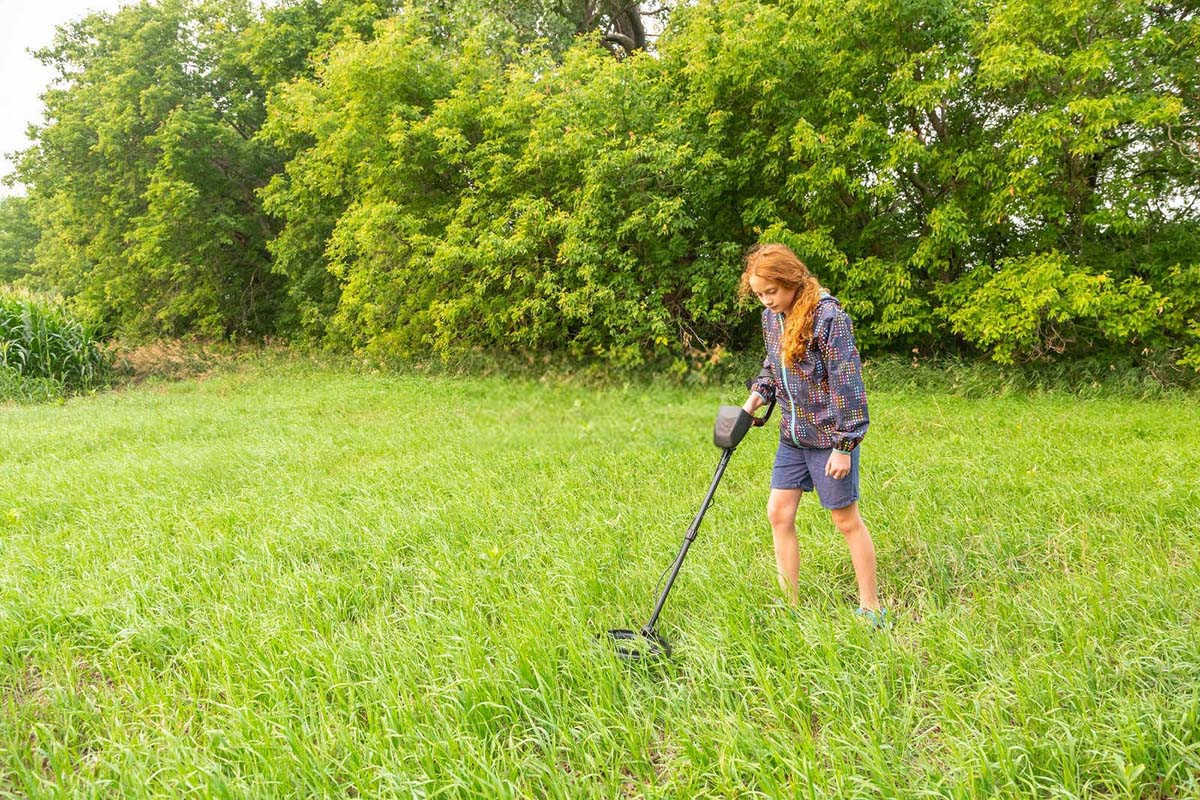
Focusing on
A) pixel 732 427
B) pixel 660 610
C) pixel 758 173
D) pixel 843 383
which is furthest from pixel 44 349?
pixel 843 383

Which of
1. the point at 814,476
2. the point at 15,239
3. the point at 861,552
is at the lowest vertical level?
the point at 861,552

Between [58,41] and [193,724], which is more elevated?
[58,41]

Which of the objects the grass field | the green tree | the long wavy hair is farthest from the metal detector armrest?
the green tree

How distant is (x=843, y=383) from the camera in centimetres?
271

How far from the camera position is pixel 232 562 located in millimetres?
3725

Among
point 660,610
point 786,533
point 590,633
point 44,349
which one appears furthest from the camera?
point 44,349

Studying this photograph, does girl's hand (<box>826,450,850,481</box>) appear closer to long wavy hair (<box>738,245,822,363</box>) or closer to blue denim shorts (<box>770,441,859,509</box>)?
blue denim shorts (<box>770,441,859,509</box>)

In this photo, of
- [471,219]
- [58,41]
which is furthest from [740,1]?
[58,41]

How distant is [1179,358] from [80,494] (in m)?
12.7

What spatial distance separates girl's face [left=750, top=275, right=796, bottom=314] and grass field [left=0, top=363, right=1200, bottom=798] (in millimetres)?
1273

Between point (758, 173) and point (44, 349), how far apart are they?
50.4 ft

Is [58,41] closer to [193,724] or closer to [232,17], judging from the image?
[232,17]

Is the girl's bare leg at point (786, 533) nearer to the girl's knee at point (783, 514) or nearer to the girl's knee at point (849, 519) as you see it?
the girl's knee at point (783, 514)

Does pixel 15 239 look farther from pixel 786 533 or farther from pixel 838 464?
pixel 838 464
